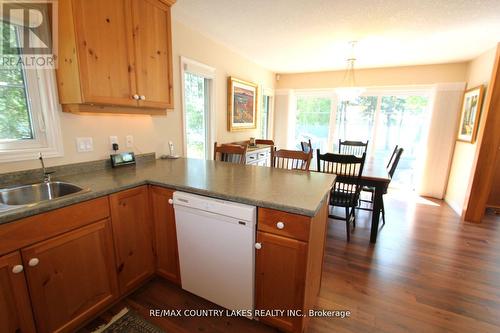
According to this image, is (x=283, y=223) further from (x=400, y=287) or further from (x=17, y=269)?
(x=400, y=287)

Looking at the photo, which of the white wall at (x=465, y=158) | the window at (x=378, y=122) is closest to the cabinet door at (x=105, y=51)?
the window at (x=378, y=122)

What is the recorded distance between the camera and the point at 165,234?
173 centimetres

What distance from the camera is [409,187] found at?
15.2 ft

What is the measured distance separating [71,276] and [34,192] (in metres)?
0.63

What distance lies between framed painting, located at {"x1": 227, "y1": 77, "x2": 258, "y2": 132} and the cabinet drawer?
2550 mm

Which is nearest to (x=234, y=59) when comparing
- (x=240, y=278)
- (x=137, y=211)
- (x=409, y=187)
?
(x=137, y=211)

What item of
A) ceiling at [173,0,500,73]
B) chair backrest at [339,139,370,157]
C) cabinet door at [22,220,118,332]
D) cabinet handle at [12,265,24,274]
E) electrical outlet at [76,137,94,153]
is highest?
ceiling at [173,0,500,73]

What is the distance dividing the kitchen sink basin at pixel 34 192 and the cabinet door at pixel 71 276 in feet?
1.05

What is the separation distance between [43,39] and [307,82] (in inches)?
174

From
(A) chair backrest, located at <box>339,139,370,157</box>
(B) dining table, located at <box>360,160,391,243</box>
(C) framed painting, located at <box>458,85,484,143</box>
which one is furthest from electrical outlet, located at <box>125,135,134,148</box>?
(C) framed painting, located at <box>458,85,484,143</box>

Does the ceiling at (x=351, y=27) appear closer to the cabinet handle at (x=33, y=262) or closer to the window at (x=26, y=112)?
the window at (x=26, y=112)

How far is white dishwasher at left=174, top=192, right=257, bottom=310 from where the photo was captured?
1347 mm

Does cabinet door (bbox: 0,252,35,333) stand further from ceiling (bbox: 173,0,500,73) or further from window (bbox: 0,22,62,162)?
ceiling (bbox: 173,0,500,73)

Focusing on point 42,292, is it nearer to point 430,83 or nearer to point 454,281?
point 454,281
